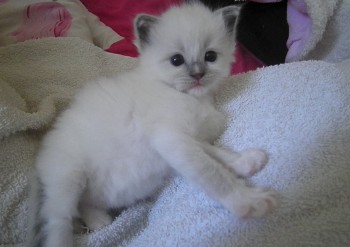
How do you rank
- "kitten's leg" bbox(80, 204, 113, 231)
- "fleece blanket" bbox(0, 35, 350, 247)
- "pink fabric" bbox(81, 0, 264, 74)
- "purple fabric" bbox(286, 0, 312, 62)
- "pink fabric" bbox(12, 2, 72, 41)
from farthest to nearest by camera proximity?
"pink fabric" bbox(81, 0, 264, 74) → "pink fabric" bbox(12, 2, 72, 41) → "purple fabric" bbox(286, 0, 312, 62) → "kitten's leg" bbox(80, 204, 113, 231) → "fleece blanket" bbox(0, 35, 350, 247)

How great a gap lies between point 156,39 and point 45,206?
0.74 m

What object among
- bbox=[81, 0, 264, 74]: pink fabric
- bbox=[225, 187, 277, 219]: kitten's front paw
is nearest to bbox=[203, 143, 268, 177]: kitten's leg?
bbox=[225, 187, 277, 219]: kitten's front paw

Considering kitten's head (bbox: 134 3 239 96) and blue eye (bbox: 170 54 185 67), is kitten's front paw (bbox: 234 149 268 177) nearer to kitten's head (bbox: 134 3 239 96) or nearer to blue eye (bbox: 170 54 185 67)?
kitten's head (bbox: 134 3 239 96)

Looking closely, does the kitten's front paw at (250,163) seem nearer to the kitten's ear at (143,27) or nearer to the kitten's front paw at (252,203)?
the kitten's front paw at (252,203)

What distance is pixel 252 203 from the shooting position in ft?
2.96

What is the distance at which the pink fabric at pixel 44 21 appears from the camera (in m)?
1.87

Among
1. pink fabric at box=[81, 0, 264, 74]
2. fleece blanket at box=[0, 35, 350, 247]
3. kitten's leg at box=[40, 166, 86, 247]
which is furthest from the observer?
pink fabric at box=[81, 0, 264, 74]

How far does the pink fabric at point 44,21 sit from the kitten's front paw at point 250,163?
1365 millimetres

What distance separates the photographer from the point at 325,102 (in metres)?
1.11

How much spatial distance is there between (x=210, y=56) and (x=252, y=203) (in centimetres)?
59

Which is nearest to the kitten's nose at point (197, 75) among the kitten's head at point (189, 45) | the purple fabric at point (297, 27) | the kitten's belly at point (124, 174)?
the kitten's head at point (189, 45)

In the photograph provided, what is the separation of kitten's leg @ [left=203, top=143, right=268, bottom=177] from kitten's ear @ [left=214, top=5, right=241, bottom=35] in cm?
53

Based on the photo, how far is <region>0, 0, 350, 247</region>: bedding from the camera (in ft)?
2.89

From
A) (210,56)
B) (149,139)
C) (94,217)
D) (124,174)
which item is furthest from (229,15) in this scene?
(94,217)
